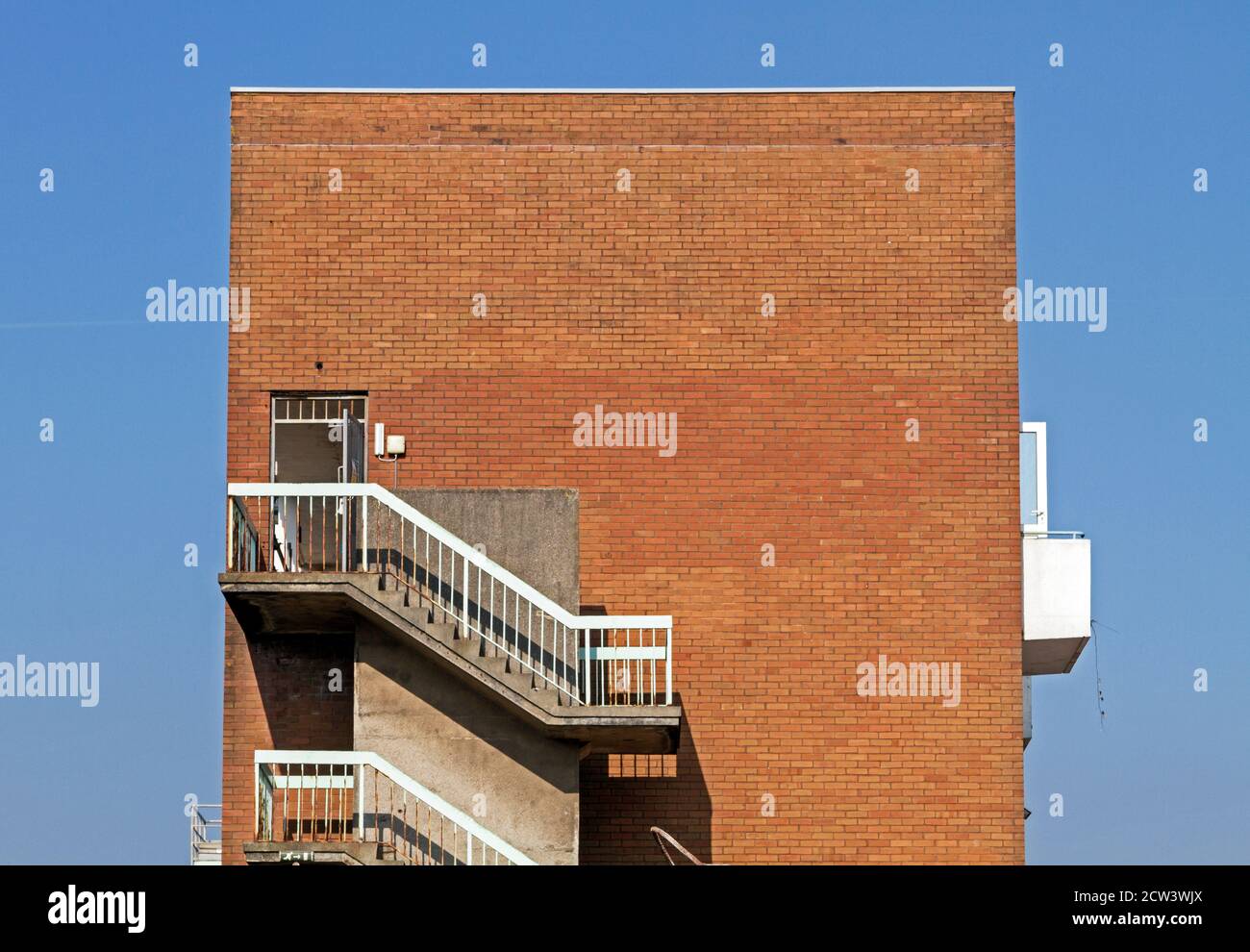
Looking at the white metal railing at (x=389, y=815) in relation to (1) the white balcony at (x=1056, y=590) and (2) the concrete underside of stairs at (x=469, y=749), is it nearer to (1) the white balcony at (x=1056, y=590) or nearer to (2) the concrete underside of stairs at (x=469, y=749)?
(2) the concrete underside of stairs at (x=469, y=749)

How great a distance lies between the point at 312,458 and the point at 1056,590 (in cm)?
857

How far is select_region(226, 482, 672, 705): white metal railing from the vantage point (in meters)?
21.6

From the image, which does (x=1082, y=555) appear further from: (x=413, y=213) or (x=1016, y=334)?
(x=413, y=213)

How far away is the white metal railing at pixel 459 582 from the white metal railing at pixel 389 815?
64.5 inches

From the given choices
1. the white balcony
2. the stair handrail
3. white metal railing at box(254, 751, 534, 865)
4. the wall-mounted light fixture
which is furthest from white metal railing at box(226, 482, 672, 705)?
the white balcony

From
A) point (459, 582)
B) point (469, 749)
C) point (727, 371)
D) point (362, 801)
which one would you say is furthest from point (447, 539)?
point (727, 371)

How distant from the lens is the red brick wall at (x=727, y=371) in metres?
23.9

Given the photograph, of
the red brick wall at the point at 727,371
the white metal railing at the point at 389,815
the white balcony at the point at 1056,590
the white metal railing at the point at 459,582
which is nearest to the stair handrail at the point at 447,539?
the white metal railing at the point at 459,582

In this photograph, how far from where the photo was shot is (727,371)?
2458cm

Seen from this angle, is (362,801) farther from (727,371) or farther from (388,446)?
(727,371)

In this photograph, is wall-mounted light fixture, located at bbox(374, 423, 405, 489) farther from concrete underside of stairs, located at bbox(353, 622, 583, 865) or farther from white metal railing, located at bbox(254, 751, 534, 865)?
white metal railing, located at bbox(254, 751, 534, 865)

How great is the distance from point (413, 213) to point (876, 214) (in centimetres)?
527

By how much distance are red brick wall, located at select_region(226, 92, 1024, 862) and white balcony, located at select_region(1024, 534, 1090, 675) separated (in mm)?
606

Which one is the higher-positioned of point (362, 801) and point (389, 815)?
point (362, 801)
